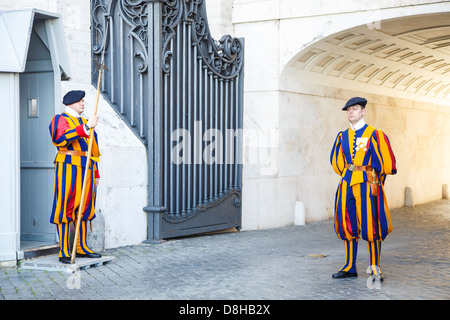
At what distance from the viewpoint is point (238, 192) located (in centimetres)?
1112

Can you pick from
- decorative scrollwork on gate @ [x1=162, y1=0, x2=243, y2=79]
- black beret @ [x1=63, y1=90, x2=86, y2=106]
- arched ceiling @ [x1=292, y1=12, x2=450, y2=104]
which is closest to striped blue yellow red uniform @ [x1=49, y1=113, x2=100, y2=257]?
black beret @ [x1=63, y1=90, x2=86, y2=106]

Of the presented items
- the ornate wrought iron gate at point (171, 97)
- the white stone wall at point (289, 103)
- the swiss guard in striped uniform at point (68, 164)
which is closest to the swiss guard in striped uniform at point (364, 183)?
the swiss guard in striped uniform at point (68, 164)

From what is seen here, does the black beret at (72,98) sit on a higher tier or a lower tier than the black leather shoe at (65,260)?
higher

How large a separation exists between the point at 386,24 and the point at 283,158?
2.77 m

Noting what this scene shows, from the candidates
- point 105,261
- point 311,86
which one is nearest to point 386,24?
point 311,86

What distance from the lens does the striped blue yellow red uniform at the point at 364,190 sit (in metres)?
6.86

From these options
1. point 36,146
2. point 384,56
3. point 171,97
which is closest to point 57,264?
point 36,146

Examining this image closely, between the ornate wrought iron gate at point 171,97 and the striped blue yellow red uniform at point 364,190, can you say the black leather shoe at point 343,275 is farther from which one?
the ornate wrought iron gate at point 171,97

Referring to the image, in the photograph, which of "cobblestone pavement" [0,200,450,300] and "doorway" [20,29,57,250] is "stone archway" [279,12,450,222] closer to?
"cobblestone pavement" [0,200,450,300]

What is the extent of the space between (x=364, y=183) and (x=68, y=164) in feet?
10.00

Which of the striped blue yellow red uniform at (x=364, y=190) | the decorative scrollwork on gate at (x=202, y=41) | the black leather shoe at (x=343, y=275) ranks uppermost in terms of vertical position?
the decorative scrollwork on gate at (x=202, y=41)

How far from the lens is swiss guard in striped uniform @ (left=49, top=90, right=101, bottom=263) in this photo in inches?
285

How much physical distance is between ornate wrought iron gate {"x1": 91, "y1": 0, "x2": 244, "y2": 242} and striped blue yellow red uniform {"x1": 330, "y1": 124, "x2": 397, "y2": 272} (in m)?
3.16

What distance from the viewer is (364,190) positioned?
22.6ft
